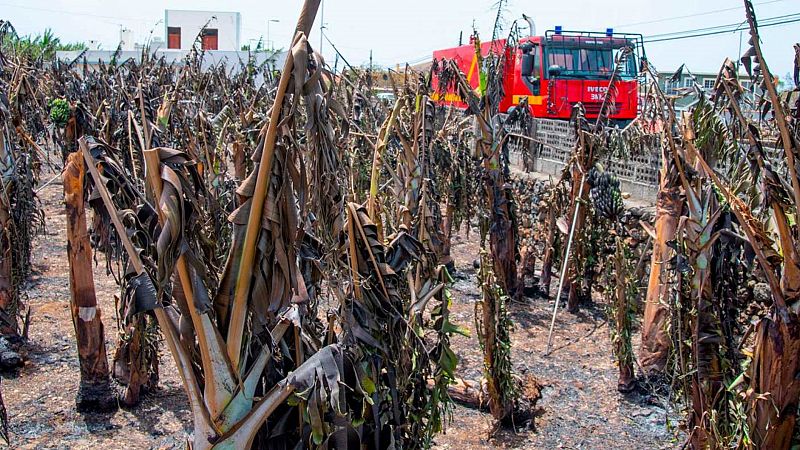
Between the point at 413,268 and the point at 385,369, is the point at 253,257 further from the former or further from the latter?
the point at 413,268

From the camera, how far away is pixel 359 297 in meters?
3.94

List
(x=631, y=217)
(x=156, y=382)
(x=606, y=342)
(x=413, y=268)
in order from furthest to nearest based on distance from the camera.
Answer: (x=631, y=217)
(x=606, y=342)
(x=156, y=382)
(x=413, y=268)

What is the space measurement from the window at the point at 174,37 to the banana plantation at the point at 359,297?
100 feet

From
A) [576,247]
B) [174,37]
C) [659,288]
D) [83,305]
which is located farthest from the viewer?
[174,37]

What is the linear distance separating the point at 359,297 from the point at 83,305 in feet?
9.82

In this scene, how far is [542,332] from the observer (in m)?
8.56

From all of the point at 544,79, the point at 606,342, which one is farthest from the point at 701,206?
the point at 544,79

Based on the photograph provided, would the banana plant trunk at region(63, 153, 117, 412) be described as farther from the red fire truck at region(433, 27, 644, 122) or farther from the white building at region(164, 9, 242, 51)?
the white building at region(164, 9, 242, 51)

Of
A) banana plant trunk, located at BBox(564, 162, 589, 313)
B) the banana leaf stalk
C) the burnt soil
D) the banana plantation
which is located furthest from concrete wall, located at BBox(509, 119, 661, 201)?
the banana leaf stalk

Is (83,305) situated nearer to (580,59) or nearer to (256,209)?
(256,209)

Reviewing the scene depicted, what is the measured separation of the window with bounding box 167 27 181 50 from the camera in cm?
3706

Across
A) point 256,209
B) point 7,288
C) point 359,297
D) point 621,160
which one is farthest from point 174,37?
point 256,209

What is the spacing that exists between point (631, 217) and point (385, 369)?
6667mm

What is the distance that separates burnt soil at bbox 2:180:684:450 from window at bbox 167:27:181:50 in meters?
30.6
